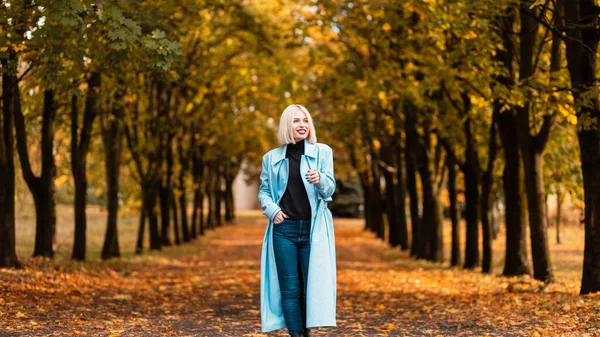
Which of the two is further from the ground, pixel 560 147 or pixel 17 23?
pixel 17 23

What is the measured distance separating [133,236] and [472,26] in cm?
2757

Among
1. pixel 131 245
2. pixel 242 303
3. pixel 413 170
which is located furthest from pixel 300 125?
pixel 131 245

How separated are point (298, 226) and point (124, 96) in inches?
581

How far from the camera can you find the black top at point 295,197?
22.8 feet

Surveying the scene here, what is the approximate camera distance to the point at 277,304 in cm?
719

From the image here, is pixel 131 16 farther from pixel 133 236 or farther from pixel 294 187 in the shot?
pixel 133 236

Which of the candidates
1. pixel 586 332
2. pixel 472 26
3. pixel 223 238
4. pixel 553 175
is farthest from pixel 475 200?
pixel 223 238

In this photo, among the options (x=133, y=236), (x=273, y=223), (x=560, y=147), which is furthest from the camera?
(x=133, y=236)

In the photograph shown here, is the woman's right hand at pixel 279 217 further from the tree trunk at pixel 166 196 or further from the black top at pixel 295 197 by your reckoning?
the tree trunk at pixel 166 196

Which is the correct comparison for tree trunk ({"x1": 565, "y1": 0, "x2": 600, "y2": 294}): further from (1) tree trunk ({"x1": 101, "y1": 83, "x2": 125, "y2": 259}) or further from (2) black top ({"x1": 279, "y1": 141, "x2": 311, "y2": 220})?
(1) tree trunk ({"x1": 101, "y1": 83, "x2": 125, "y2": 259})

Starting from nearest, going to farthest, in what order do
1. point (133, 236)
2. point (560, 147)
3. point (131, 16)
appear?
point (131, 16), point (560, 147), point (133, 236)

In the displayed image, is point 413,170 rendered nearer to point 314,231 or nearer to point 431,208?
A: point 431,208

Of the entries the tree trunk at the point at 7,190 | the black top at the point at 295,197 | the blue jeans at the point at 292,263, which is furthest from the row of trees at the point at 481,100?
the tree trunk at the point at 7,190

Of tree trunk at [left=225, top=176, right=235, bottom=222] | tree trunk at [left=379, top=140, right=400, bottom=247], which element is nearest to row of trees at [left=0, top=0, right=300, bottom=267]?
tree trunk at [left=379, top=140, right=400, bottom=247]
